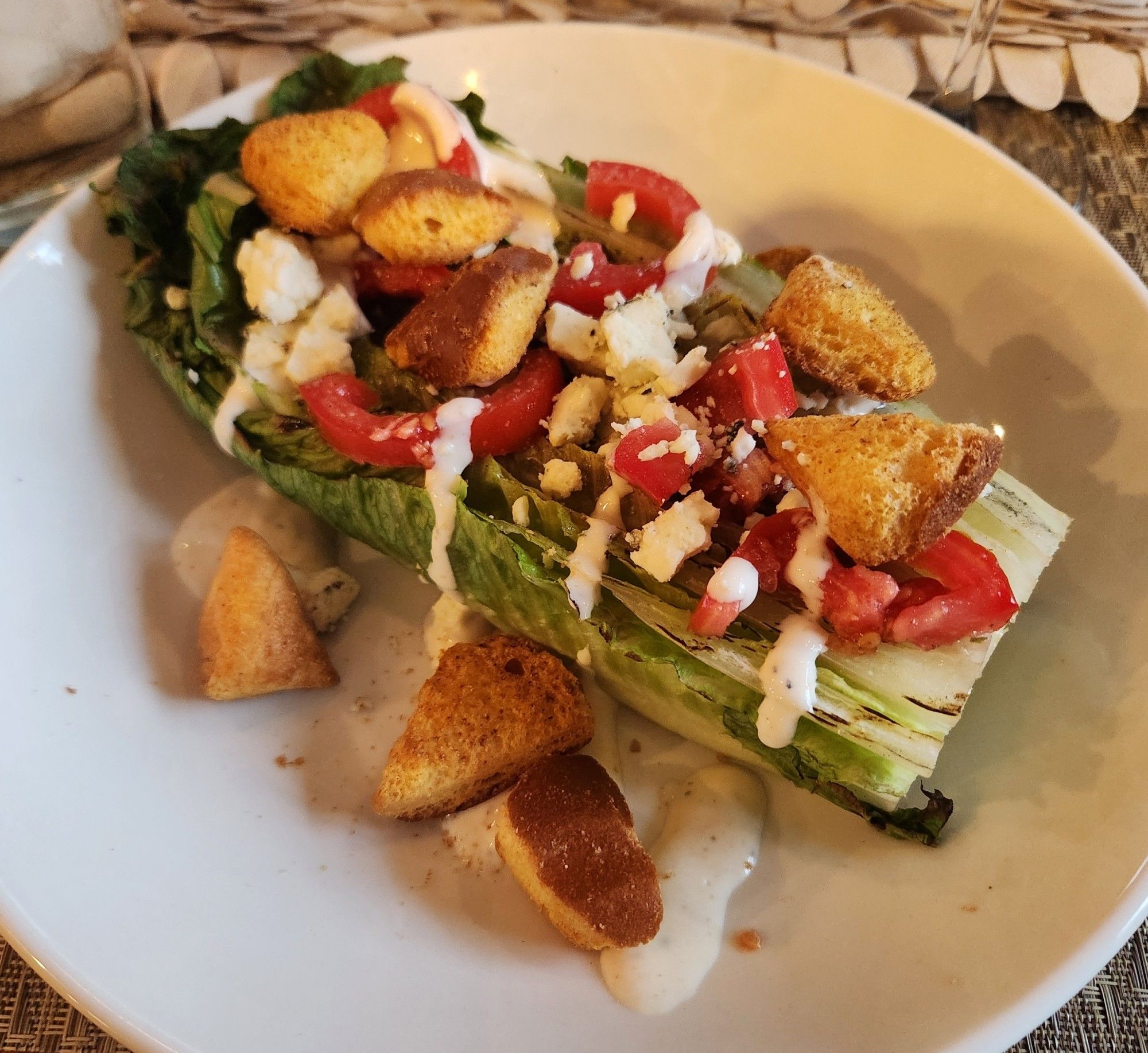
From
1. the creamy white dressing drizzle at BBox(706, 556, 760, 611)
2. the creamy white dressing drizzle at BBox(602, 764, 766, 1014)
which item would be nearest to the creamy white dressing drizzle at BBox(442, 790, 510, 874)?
the creamy white dressing drizzle at BBox(602, 764, 766, 1014)

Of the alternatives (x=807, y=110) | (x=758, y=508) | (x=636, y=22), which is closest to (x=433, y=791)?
(x=758, y=508)

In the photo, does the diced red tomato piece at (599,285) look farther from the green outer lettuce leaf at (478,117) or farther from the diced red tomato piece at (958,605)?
the diced red tomato piece at (958,605)

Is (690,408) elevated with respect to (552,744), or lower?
elevated

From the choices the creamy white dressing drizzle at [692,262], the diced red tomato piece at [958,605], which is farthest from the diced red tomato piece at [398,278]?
the diced red tomato piece at [958,605]

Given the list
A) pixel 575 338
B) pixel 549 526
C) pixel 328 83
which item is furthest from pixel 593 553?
pixel 328 83

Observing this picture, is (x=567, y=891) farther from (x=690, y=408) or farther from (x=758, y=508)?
(x=690, y=408)

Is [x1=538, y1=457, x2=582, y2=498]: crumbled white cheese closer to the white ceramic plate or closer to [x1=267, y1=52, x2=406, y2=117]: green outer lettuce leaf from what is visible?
the white ceramic plate
